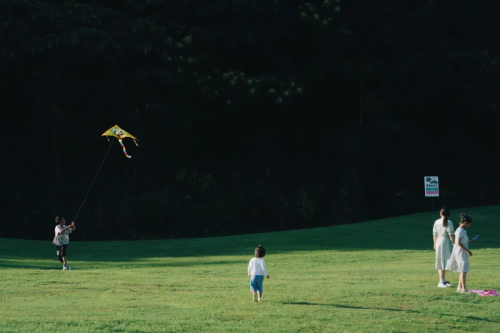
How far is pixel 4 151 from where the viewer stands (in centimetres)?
4650

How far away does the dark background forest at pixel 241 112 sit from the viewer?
145ft

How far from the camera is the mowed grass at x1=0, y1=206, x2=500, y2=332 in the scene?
585 inches

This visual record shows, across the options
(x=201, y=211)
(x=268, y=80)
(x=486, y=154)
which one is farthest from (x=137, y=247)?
(x=486, y=154)

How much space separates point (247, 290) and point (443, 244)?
15.9ft

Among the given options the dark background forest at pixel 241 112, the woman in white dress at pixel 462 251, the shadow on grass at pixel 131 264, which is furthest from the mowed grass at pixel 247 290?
the dark background forest at pixel 241 112

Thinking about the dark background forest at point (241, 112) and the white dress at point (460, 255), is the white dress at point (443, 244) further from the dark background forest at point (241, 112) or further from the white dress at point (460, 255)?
the dark background forest at point (241, 112)

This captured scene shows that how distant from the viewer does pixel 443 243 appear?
19.0 metres

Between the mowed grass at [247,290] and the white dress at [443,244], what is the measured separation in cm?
69

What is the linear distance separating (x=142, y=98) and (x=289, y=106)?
417 inches

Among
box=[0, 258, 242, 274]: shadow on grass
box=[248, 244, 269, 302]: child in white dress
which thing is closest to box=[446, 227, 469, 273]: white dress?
box=[248, 244, 269, 302]: child in white dress

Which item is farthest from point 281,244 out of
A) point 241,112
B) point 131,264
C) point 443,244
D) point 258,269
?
point 258,269

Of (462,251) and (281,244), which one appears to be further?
(281,244)

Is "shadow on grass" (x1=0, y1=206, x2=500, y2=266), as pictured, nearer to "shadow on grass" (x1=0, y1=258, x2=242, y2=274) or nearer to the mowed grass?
the mowed grass

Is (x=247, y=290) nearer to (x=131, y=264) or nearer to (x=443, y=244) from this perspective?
(x=443, y=244)
